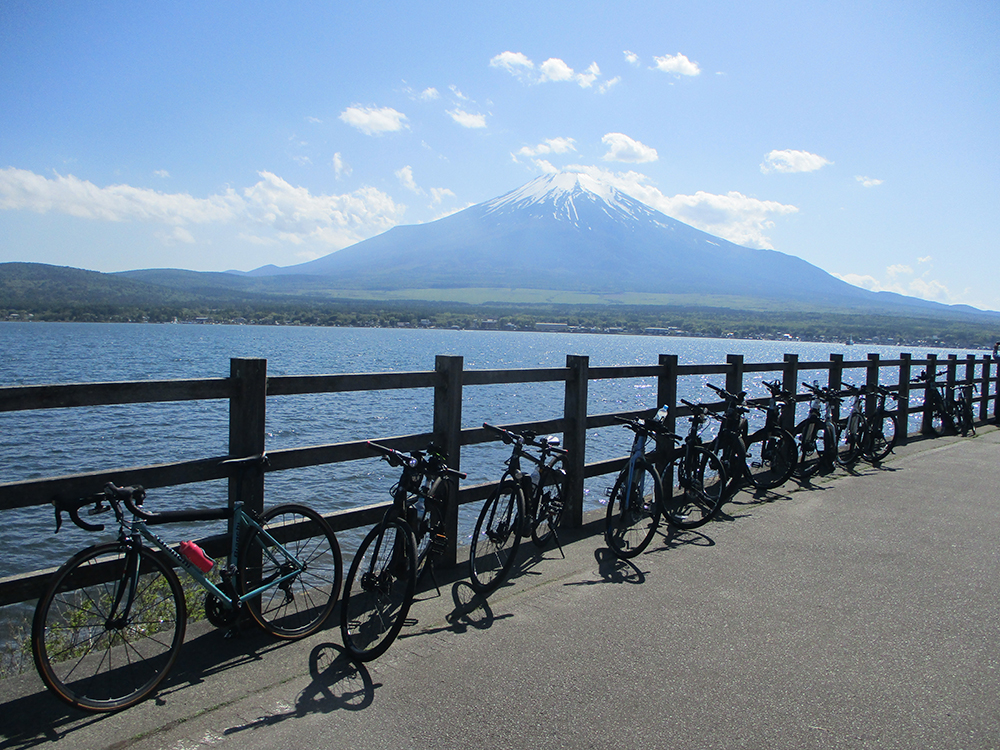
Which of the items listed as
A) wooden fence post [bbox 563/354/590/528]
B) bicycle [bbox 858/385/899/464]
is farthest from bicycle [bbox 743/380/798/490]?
wooden fence post [bbox 563/354/590/528]

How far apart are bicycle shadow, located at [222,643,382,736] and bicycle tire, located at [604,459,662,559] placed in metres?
2.56

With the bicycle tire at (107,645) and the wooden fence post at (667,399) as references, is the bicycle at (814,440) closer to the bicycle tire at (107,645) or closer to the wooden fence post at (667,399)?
the wooden fence post at (667,399)

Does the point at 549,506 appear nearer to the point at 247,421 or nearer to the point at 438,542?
the point at 438,542

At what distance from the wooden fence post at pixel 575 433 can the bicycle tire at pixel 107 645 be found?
12.0 feet

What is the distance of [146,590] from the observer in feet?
13.9

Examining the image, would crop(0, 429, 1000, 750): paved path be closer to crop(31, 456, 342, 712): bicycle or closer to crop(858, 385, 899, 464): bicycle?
crop(31, 456, 342, 712): bicycle

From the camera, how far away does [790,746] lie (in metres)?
3.37

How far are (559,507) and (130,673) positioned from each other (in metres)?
3.25

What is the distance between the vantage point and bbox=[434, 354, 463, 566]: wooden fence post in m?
5.59

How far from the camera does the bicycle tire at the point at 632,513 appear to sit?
6.09 meters

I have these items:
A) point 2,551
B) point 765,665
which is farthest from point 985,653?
point 2,551

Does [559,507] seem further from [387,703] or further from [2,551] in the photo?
[2,551]

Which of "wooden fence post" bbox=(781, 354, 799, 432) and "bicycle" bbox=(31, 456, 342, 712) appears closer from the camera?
"bicycle" bbox=(31, 456, 342, 712)

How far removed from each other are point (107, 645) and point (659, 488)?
405cm
